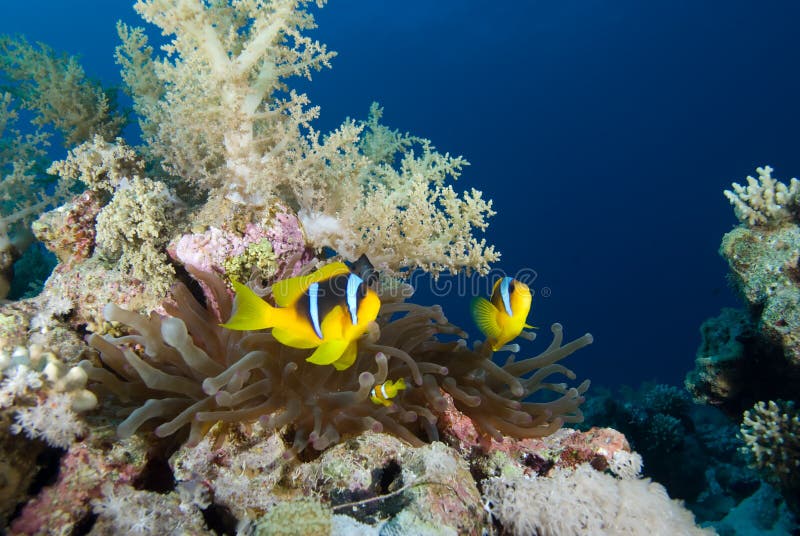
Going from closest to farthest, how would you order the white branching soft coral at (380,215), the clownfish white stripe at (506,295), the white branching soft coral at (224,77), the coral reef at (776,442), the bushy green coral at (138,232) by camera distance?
the clownfish white stripe at (506,295) < the bushy green coral at (138,232) < the white branching soft coral at (224,77) < the white branching soft coral at (380,215) < the coral reef at (776,442)

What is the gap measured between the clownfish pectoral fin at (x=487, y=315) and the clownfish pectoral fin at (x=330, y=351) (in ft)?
3.54

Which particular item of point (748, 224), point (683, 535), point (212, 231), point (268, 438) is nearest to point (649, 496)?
point (683, 535)

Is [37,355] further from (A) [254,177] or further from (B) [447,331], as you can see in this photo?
(B) [447,331]

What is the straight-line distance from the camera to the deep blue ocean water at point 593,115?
5503 centimetres

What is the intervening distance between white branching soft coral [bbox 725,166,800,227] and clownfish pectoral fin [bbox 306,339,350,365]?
14.5 feet

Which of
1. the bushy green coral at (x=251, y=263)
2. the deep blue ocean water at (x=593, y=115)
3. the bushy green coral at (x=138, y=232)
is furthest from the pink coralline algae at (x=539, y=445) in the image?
the deep blue ocean water at (x=593, y=115)

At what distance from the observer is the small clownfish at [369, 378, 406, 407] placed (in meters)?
2.15

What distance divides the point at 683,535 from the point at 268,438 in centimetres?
175

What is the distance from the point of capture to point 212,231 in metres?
2.94

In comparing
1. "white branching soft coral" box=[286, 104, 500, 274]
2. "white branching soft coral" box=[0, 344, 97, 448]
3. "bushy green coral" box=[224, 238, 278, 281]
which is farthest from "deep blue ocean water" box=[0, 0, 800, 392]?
"white branching soft coral" box=[0, 344, 97, 448]

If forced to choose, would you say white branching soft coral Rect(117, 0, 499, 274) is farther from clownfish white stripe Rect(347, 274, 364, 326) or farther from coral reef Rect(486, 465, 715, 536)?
coral reef Rect(486, 465, 715, 536)

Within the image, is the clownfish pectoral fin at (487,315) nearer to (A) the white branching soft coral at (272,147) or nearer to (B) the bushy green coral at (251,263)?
(A) the white branching soft coral at (272,147)

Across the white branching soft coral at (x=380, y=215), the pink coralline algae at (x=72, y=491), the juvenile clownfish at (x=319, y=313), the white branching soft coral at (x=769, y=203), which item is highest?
the white branching soft coral at (x=769, y=203)

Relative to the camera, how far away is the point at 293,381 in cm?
221
